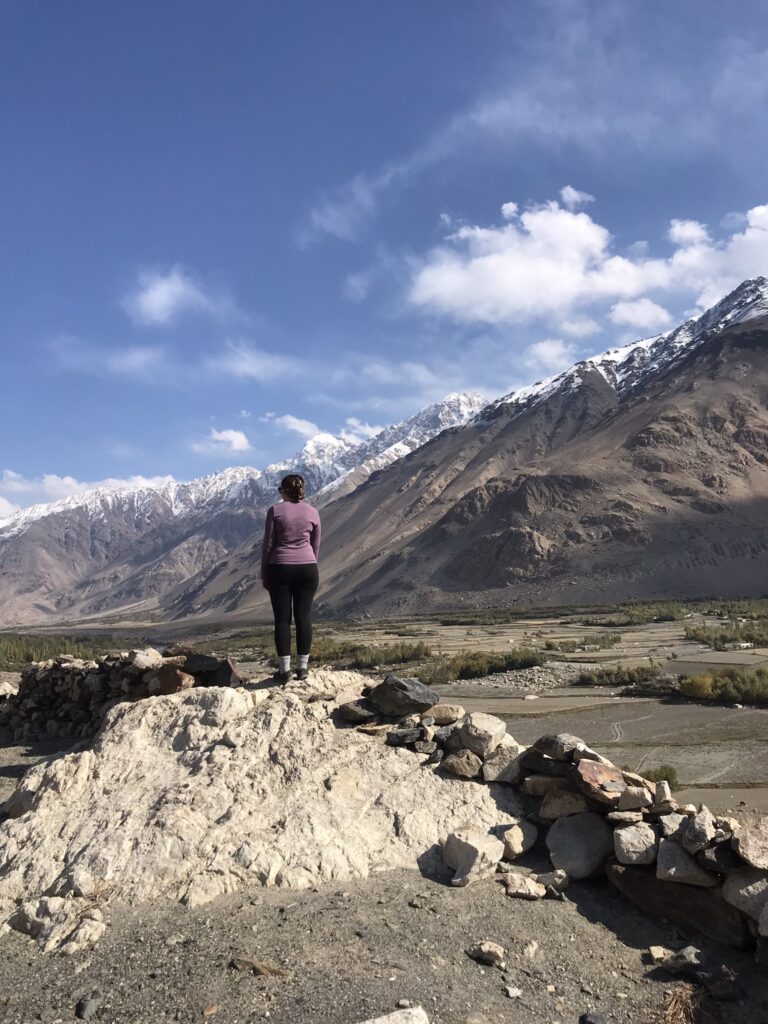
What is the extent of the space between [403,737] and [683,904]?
2.69 m

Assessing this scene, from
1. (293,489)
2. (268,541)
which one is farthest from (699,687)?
(268,541)

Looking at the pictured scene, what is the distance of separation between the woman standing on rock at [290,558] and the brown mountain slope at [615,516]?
68.3 meters

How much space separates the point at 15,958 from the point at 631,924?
4.06 metres

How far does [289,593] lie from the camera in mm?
7250

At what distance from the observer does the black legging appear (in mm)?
7164

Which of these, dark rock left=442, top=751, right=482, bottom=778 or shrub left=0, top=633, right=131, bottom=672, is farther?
shrub left=0, top=633, right=131, bottom=672

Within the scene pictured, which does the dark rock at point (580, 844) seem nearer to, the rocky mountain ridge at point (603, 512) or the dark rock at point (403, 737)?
the dark rock at point (403, 737)

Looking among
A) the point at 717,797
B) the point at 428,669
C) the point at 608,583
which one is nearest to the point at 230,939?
the point at 717,797

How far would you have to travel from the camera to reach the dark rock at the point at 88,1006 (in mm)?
3749

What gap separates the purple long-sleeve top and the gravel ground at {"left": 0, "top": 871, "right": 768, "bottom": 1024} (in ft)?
10.3

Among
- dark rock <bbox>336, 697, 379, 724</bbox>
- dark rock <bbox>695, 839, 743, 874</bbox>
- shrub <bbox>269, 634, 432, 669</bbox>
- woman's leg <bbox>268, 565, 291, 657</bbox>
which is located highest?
woman's leg <bbox>268, 565, 291, 657</bbox>

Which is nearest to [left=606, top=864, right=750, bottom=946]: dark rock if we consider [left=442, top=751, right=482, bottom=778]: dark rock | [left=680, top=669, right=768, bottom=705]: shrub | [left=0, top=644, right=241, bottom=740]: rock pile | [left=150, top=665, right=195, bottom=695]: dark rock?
[left=442, top=751, right=482, bottom=778]: dark rock

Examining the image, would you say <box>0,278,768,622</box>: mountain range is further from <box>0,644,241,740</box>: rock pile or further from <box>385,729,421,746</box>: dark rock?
<box>385,729,421,746</box>: dark rock

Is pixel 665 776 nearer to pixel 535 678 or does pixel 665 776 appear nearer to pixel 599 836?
pixel 599 836
